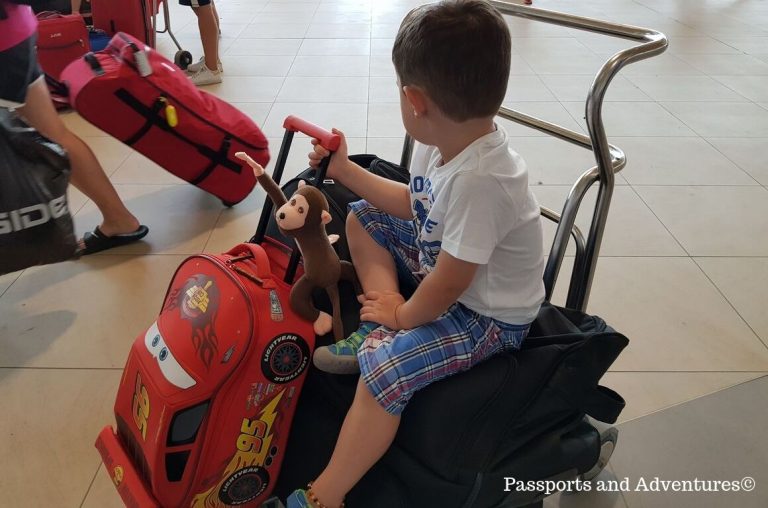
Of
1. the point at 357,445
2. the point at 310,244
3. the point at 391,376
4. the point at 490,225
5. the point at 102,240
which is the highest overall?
the point at 490,225

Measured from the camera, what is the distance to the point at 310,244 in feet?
3.17

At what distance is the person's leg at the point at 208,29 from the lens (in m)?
3.03

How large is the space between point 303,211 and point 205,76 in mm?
2517

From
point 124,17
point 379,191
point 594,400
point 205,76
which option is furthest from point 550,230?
point 124,17

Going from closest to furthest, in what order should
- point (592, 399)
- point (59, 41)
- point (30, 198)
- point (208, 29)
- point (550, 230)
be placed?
point (592, 399), point (30, 198), point (550, 230), point (59, 41), point (208, 29)

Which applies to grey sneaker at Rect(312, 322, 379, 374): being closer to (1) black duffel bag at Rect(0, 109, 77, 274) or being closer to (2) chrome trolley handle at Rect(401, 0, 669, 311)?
(2) chrome trolley handle at Rect(401, 0, 669, 311)

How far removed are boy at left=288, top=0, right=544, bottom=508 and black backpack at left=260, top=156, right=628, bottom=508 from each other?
40 mm

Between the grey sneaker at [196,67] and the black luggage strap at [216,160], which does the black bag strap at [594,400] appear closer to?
the black luggage strap at [216,160]

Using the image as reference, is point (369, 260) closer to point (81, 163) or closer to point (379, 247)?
point (379, 247)

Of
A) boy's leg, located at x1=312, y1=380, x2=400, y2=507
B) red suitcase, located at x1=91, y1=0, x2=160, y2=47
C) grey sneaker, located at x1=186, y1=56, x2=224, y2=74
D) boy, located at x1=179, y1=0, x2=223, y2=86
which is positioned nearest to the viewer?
boy's leg, located at x1=312, y1=380, x2=400, y2=507

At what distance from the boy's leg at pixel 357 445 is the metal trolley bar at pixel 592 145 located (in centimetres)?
41

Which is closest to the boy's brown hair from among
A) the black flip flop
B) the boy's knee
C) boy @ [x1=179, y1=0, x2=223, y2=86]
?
the boy's knee

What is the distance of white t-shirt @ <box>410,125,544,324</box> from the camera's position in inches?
33.4

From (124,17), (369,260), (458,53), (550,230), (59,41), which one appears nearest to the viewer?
(458,53)
